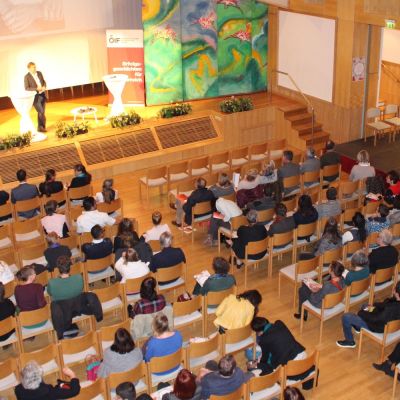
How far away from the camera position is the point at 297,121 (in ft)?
51.2

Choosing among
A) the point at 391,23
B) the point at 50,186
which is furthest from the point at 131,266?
the point at 391,23

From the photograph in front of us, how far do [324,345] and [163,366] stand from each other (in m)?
2.48

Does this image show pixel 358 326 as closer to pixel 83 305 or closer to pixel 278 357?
pixel 278 357

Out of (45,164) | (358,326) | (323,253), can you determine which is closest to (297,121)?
(45,164)

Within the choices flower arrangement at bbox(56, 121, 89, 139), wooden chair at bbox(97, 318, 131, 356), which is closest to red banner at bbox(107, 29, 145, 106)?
flower arrangement at bbox(56, 121, 89, 139)

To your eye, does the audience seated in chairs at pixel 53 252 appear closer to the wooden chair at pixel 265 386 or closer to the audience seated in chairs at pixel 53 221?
the audience seated in chairs at pixel 53 221

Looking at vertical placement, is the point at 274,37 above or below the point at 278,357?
above

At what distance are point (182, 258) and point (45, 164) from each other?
19.1 feet

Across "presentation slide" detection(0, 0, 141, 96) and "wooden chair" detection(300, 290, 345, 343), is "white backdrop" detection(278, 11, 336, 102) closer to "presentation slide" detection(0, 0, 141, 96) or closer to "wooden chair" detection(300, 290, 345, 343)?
"presentation slide" detection(0, 0, 141, 96)

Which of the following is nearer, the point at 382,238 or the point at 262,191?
the point at 382,238

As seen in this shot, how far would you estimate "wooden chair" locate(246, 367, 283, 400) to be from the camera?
6.55 m

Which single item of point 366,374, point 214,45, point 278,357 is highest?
point 214,45

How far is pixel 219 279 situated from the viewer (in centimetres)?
816

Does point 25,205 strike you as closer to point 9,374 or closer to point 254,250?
point 254,250
